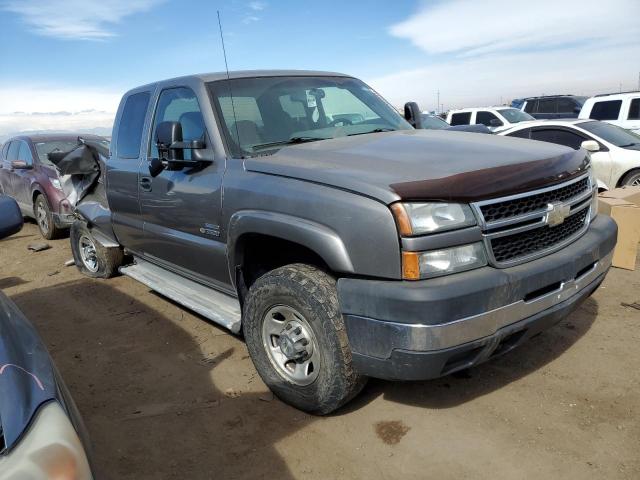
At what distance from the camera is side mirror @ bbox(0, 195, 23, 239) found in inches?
102

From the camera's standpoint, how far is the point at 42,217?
872 cm

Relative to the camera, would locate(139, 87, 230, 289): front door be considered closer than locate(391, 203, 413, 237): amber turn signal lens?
No

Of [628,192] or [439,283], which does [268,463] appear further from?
[628,192]

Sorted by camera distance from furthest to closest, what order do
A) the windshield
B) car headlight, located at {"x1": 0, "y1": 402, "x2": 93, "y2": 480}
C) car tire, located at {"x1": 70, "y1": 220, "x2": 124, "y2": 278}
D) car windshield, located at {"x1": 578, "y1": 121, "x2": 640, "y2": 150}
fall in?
the windshield
car windshield, located at {"x1": 578, "y1": 121, "x2": 640, "y2": 150}
car tire, located at {"x1": 70, "y1": 220, "x2": 124, "y2": 278}
car headlight, located at {"x1": 0, "y1": 402, "x2": 93, "y2": 480}

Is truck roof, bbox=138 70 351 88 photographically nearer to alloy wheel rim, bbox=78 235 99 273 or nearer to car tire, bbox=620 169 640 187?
alloy wheel rim, bbox=78 235 99 273

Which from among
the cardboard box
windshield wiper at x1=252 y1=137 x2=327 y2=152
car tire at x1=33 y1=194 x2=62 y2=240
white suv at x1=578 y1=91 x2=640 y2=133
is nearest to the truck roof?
windshield wiper at x1=252 y1=137 x2=327 y2=152

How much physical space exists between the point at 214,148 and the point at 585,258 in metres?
2.35

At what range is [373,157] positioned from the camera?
2.91 meters

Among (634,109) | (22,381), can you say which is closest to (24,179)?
(22,381)

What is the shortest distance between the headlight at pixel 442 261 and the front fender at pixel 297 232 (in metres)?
0.30

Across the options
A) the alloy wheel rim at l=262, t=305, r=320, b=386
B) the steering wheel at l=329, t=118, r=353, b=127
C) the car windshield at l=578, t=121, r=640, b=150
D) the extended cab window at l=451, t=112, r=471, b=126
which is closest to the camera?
the alloy wheel rim at l=262, t=305, r=320, b=386

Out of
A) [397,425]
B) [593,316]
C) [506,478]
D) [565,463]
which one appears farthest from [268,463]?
[593,316]

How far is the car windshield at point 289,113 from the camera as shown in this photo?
11.5ft

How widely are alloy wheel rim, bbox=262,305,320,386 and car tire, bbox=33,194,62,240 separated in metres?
6.60
